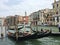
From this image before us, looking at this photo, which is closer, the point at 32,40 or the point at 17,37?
the point at 17,37

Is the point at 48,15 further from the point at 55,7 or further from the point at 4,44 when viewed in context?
the point at 4,44

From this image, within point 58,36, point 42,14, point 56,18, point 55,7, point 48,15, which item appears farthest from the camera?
point 42,14

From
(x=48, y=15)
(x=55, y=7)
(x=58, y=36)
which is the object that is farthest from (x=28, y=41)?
(x=48, y=15)

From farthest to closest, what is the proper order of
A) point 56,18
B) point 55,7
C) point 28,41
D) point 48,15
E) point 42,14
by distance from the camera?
point 42,14, point 48,15, point 55,7, point 56,18, point 28,41

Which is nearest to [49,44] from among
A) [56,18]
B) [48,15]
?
[56,18]

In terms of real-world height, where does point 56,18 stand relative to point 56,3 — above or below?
below

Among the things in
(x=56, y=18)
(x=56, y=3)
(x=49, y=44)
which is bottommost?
(x=49, y=44)

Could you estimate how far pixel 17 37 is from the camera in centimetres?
1772

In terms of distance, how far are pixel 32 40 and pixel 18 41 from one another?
2507mm

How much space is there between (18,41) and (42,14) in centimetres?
3610

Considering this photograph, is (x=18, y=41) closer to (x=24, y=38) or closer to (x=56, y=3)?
(x=24, y=38)

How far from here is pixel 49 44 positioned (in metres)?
17.9

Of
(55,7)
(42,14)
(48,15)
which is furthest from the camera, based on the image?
(42,14)

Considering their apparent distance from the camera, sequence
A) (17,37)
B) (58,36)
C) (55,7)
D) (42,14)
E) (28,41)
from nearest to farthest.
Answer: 1. (17,37)
2. (28,41)
3. (58,36)
4. (55,7)
5. (42,14)
